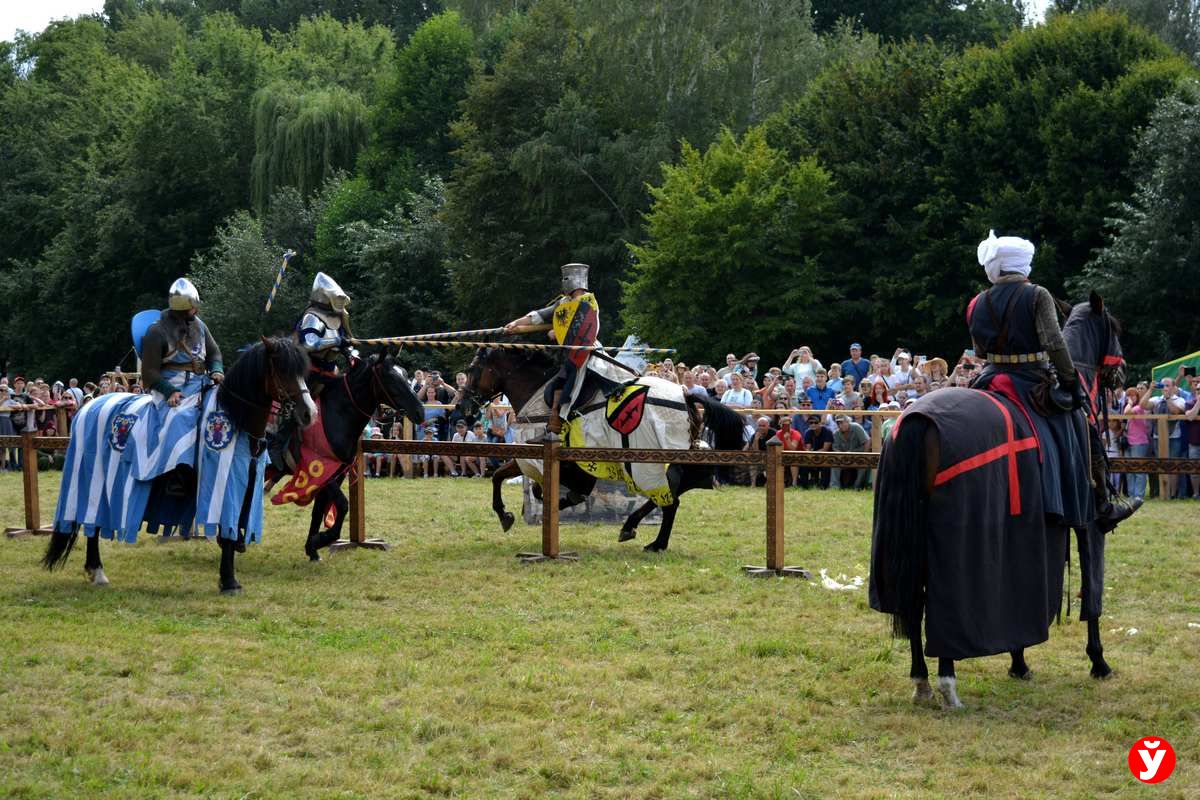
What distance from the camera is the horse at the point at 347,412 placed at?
1175cm

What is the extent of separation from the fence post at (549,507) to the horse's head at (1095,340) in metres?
4.99

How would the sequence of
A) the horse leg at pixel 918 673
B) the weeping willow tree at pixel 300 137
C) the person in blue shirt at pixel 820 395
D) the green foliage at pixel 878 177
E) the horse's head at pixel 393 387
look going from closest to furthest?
the horse leg at pixel 918 673 < the horse's head at pixel 393 387 < the person in blue shirt at pixel 820 395 < the green foliage at pixel 878 177 < the weeping willow tree at pixel 300 137

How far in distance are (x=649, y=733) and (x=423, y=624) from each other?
2.91 m

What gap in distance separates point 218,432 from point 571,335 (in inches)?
148

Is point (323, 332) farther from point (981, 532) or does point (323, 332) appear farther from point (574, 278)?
point (981, 532)

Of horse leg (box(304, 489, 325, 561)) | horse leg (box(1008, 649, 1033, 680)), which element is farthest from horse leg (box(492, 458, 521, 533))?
horse leg (box(1008, 649, 1033, 680))

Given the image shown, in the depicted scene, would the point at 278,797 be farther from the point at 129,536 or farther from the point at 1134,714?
the point at 129,536

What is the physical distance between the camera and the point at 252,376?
33.4 ft

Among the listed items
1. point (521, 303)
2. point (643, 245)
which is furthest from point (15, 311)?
point (643, 245)

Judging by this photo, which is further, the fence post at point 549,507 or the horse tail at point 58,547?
the fence post at point 549,507

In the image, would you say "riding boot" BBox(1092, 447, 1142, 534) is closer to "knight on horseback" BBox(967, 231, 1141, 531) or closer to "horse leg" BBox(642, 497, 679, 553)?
"knight on horseback" BBox(967, 231, 1141, 531)

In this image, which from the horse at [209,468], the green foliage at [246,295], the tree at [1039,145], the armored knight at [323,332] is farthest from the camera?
the green foliage at [246,295]

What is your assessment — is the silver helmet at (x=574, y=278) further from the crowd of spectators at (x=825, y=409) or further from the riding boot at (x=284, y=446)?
the crowd of spectators at (x=825, y=409)
